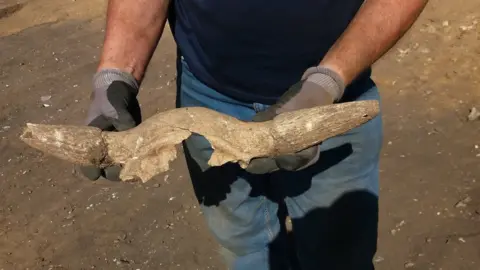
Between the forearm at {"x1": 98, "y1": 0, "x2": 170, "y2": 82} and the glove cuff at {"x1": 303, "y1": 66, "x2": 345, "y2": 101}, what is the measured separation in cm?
60

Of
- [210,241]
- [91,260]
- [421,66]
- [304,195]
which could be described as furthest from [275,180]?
[421,66]

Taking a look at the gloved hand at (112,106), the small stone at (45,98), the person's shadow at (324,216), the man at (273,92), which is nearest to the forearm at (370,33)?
the man at (273,92)

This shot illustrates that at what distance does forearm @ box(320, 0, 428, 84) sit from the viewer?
175 centimetres

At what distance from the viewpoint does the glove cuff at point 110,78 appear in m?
1.90

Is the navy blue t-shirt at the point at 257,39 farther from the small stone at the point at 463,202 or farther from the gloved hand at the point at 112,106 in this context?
the small stone at the point at 463,202

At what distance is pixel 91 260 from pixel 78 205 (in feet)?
1.54

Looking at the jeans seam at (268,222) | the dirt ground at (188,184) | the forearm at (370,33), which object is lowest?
the dirt ground at (188,184)

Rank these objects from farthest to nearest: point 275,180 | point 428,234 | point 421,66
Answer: point 421,66 < point 428,234 < point 275,180

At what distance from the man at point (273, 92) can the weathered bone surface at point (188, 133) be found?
6cm

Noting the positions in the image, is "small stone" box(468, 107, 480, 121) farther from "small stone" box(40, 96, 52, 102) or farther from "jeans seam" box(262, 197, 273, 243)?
"small stone" box(40, 96, 52, 102)

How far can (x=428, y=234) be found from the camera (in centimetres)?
318

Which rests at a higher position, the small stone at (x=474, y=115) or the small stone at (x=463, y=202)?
the small stone at (x=463, y=202)

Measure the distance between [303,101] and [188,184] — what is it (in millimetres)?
2147

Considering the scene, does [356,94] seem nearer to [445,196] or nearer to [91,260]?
[445,196]
